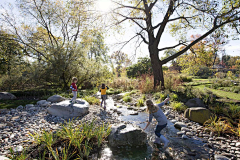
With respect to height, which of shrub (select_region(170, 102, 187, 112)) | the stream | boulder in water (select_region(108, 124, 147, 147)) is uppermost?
shrub (select_region(170, 102, 187, 112))

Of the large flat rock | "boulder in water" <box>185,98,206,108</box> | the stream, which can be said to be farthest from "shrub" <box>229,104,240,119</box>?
the large flat rock

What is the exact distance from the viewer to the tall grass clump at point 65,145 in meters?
2.95

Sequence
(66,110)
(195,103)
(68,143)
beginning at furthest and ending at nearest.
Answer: (195,103) < (66,110) < (68,143)

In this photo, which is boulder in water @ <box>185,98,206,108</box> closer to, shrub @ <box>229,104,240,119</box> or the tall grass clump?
shrub @ <box>229,104,240,119</box>

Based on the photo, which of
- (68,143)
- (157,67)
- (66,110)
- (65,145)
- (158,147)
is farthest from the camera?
(157,67)

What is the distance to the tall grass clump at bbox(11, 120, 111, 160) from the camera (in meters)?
2.95

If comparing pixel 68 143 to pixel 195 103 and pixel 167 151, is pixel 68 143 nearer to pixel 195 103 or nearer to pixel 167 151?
pixel 167 151

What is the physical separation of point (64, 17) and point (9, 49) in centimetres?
659

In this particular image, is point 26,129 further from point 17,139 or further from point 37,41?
point 37,41

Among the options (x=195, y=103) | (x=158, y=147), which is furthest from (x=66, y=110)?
(x=195, y=103)

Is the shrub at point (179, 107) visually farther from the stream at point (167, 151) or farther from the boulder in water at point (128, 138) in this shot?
the boulder in water at point (128, 138)

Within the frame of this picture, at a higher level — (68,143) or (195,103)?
(195,103)

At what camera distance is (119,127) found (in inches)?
165

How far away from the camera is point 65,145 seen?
11.0 ft
